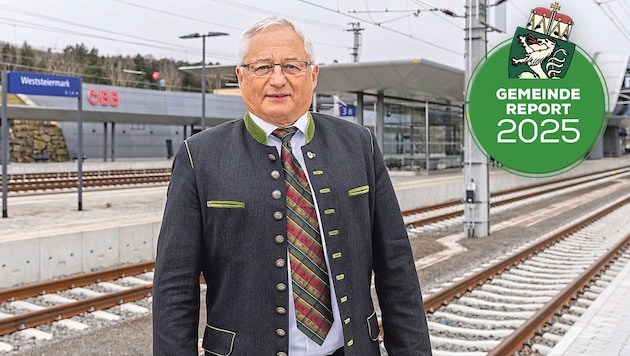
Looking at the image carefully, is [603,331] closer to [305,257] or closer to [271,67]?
[305,257]

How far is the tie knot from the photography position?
7.28 feet

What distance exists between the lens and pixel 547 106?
9992mm

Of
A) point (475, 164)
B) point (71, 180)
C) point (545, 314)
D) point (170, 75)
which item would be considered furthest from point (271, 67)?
point (170, 75)

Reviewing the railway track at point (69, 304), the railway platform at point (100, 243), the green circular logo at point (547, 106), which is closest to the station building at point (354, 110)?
the railway platform at point (100, 243)

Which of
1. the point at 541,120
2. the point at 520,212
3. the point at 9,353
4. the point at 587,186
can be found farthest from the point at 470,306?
the point at 587,186

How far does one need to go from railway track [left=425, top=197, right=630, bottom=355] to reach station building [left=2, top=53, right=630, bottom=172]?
6.53 meters

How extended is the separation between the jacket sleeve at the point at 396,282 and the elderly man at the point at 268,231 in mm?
87

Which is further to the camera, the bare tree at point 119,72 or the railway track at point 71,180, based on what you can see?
the bare tree at point 119,72

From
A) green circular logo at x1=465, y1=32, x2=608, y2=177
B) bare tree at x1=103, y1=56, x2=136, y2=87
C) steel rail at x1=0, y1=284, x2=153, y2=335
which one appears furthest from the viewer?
bare tree at x1=103, y1=56, x2=136, y2=87

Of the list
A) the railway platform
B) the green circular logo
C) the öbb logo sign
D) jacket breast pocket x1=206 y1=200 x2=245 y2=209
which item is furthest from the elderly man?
the öbb logo sign

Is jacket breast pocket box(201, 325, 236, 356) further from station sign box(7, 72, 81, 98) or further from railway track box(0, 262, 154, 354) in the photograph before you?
station sign box(7, 72, 81, 98)

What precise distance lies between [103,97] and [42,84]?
979 inches

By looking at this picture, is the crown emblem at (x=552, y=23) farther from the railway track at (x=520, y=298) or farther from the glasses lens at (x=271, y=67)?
the glasses lens at (x=271, y=67)

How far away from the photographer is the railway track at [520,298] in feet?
23.0
